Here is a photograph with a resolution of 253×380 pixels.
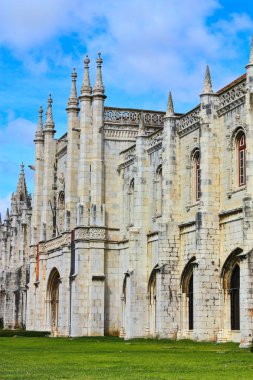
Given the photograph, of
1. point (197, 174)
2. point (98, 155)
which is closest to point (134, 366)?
point (197, 174)

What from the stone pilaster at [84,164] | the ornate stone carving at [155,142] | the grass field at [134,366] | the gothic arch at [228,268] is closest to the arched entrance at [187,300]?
the gothic arch at [228,268]

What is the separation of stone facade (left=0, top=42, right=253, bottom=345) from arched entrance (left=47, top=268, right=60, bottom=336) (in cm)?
10

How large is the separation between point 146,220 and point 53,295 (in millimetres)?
18026

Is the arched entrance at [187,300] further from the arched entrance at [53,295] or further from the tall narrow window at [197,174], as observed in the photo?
the arched entrance at [53,295]

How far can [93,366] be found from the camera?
2212 cm

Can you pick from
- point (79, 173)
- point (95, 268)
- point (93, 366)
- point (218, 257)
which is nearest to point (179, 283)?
point (218, 257)

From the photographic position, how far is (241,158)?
36.6 meters

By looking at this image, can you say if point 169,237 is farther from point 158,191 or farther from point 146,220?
point 146,220

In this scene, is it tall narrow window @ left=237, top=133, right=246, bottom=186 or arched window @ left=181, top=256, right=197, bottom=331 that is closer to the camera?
tall narrow window @ left=237, top=133, right=246, bottom=186

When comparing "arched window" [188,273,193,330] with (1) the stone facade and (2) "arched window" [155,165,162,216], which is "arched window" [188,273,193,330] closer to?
(1) the stone facade

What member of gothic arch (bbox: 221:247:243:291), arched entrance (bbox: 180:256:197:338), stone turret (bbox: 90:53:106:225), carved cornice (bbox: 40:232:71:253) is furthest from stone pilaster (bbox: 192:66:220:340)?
carved cornice (bbox: 40:232:71:253)

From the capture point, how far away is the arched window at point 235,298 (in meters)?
36.2

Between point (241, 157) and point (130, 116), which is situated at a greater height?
point (130, 116)

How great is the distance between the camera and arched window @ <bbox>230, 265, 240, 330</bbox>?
3622 cm
